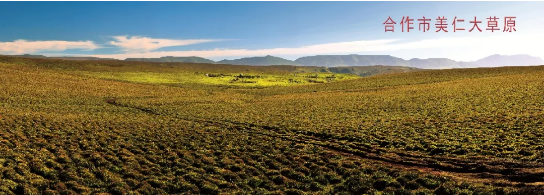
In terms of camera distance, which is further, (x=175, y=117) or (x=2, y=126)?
(x=175, y=117)

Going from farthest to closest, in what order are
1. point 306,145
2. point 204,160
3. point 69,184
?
1. point 306,145
2. point 204,160
3. point 69,184

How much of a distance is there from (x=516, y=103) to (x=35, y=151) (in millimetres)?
58868

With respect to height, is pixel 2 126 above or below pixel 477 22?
below

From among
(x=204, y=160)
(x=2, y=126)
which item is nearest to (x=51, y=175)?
(x=204, y=160)

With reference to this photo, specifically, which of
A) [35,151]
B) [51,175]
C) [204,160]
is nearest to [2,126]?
[35,151]

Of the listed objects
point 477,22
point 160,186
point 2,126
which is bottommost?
point 160,186

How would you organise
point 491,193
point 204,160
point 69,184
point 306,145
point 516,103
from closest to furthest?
point 491,193 → point 69,184 → point 204,160 → point 306,145 → point 516,103

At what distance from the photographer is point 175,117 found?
43156mm

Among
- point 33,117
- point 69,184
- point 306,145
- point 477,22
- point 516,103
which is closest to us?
point 69,184

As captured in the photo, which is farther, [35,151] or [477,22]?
[477,22]

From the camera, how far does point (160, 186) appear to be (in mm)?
17062

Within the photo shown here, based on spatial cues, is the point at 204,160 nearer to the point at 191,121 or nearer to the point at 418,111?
the point at 191,121

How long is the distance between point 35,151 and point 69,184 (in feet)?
27.1

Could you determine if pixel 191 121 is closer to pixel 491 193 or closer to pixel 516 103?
pixel 491 193
